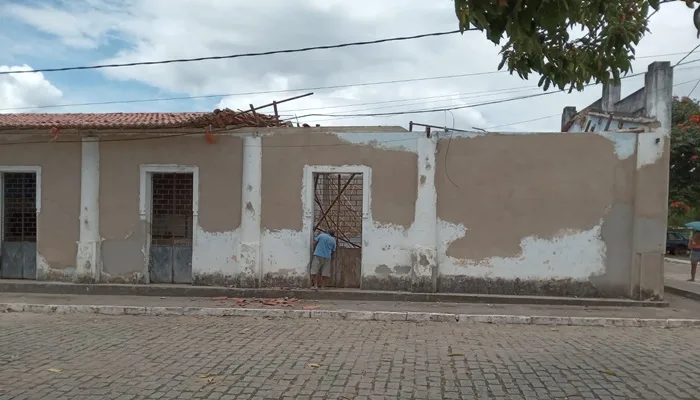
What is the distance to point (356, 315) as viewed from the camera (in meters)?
9.13

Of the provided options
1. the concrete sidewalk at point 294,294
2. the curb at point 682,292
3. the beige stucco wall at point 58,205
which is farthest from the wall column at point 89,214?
the curb at point 682,292

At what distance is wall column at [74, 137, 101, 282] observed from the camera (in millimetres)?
11281

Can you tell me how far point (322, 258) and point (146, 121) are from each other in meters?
4.56

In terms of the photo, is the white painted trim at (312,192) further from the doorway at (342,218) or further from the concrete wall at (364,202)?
the doorway at (342,218)

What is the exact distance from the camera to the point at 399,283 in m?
10.7

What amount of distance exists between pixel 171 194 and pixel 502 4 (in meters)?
9.96

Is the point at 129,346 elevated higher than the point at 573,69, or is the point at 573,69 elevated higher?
the point at 573,69

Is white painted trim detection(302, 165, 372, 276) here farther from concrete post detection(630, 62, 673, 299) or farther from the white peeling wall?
concrete post detection(630, 62, 673, 299)

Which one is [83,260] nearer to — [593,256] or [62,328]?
[62,328]

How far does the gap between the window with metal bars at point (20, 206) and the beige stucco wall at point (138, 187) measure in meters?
1.99

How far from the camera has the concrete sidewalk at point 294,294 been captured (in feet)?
33.5

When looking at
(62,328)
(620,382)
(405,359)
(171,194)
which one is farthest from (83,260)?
(620,382)

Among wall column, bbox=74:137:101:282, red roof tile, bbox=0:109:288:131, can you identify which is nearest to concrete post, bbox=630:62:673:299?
red roof tile, bbox=0:109:288:131

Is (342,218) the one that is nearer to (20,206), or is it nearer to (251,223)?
(251,223)
